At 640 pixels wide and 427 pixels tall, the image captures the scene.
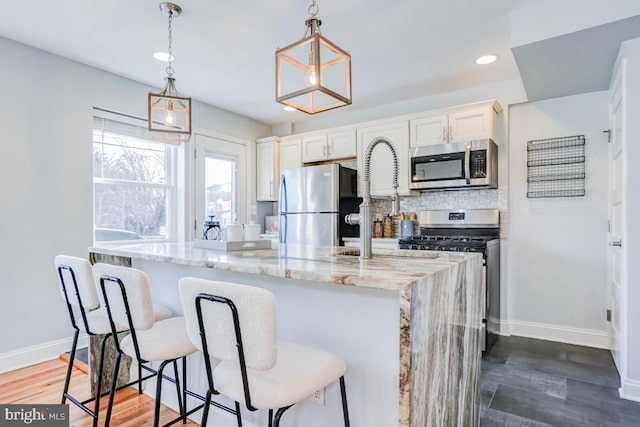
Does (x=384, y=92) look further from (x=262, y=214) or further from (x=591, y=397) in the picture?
(x=591, y=397)

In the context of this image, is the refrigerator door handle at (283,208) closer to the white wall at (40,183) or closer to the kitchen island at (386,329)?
the white wall at (40,183)

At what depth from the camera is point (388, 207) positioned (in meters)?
4.20

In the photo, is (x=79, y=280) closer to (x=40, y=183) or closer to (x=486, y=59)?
(x=40, y=183)

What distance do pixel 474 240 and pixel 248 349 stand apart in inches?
105

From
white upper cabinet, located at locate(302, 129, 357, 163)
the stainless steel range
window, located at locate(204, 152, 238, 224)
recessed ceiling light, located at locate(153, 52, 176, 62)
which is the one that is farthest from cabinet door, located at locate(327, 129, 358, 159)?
recessed ceiling light, located at locate(153, 52, 176, 62)

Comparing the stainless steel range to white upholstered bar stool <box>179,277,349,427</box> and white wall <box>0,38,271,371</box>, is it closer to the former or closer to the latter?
white upholstered bar stool <box>179,277,349,427</box>

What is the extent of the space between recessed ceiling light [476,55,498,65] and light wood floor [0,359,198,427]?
10.9ft

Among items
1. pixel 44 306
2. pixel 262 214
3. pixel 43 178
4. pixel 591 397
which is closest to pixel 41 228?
pixel 43 178

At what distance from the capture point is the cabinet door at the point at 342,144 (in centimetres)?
410

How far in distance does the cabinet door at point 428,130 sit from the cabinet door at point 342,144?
686mm

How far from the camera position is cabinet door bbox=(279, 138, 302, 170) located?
14.8ft

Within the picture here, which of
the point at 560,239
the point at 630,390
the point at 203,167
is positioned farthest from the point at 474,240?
the point at 203,167

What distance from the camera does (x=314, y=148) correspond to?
173 inches

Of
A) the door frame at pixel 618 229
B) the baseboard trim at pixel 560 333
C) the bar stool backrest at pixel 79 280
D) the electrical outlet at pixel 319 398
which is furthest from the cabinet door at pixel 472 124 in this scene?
the bar stool backrest at pixel 79 280
